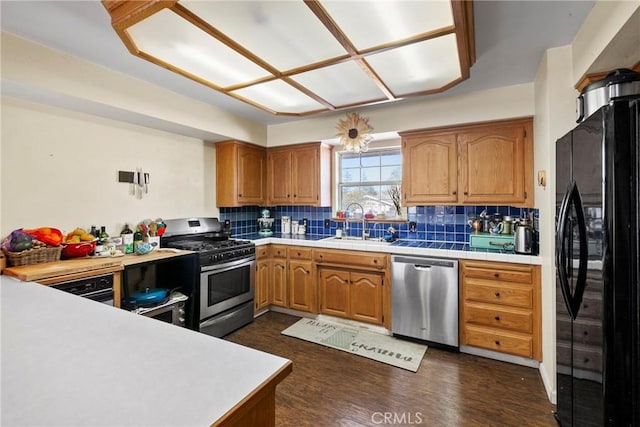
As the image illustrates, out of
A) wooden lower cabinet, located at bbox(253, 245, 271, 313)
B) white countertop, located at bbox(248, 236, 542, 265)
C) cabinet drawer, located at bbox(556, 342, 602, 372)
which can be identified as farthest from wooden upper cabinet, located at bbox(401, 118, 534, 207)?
wooden lower cabinet, located at bbox(253, 245, 271, 313)

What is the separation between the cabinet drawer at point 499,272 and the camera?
8.13 feet

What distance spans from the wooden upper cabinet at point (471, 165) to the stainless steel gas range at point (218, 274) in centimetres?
197

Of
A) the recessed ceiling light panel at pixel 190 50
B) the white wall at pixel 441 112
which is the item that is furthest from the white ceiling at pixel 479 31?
the recessed ceiling light panel at pixel 190 50

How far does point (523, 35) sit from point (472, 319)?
2241 mm

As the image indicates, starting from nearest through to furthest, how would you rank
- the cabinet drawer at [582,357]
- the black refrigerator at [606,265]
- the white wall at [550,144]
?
the black refrigerator at [606,265], the cabinet drawer at [582,357], the white wall at [550,144]

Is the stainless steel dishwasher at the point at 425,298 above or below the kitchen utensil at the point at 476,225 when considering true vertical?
below

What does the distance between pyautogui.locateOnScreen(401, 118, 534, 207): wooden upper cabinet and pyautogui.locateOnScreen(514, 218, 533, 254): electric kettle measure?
0.98ft

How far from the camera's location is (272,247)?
3773mm

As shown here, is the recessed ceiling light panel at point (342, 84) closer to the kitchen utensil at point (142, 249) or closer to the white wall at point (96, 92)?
the white wall at point (96, 92)

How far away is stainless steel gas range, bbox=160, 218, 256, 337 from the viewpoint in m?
2.93

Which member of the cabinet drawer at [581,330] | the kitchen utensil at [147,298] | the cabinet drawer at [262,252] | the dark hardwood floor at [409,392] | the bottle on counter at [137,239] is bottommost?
the dark hardwood floor at [409,392]

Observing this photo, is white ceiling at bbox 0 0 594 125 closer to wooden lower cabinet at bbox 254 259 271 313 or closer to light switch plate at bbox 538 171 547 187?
light switch plate at bbox 538 171 547 187

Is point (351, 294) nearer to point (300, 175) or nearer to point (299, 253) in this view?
point (299, 253)

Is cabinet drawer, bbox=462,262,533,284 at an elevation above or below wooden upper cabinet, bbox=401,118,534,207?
below
